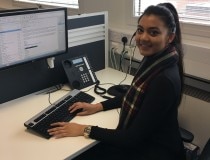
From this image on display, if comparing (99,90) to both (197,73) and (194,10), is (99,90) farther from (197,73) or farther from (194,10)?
(194,10)

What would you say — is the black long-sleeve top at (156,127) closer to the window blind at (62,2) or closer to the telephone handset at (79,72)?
the telephone handset at (79,72)

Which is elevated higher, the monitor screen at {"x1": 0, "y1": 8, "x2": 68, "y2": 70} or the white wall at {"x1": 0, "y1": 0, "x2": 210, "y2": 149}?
the monitor screen at {"x1": 0, "y1": 8, "x2": 68, "y2": 70}

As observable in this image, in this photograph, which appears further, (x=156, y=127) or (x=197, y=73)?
(x=197, y=73)

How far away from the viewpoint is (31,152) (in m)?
1.17

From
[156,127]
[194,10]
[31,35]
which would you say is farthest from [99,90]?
[194,10]

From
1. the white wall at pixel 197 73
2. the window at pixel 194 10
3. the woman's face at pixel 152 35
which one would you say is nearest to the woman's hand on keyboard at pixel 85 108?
the woman's face at pixel 152 35

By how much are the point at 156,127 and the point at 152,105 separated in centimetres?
12

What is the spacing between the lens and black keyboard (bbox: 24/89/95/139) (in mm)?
1311

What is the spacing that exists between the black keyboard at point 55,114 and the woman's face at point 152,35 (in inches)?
20.1

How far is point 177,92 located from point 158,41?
0.24 m

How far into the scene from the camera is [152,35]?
1237 mm

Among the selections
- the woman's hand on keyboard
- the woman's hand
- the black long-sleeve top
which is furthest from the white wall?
the woman's hand

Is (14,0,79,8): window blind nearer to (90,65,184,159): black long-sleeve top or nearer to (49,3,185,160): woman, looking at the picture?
(49,3,185,160): woman

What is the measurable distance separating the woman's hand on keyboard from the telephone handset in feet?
0.97
